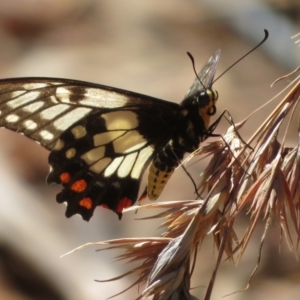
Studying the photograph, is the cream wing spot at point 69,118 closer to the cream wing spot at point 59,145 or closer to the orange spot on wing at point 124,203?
the cream wing spot at point 59,145

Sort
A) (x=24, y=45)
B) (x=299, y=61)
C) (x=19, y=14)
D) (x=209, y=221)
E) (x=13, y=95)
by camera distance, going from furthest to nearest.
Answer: (x=19, y=14) < (x=24, y=45) < (x=299, y=61) < (x=13, y=95) < (x=209, y=221)

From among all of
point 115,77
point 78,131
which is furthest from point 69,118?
point 115,77

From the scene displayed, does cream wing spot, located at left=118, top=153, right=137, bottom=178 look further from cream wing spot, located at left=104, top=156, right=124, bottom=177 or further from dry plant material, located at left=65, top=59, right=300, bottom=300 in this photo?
dry plant material, located at left=65, top=59, right=300, bottom=300

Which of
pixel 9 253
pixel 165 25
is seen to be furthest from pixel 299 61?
pixel 9 253

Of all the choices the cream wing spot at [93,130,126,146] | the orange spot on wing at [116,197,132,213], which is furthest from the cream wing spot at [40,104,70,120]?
the orange spot on wing at [116,197,132,213]

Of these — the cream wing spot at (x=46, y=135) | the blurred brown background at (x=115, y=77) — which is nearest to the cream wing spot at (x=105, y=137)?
the cream wing spot at (x=46, y=135)

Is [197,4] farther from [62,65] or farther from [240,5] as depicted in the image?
[62,65]

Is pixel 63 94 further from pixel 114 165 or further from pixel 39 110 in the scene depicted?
pixel 114 165

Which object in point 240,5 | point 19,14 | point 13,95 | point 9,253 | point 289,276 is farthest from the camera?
point 19,14
